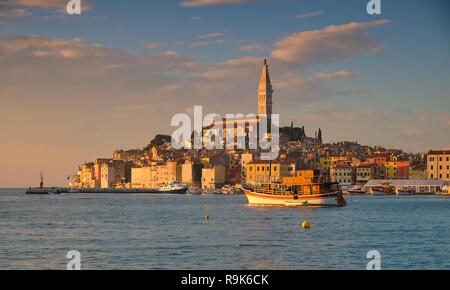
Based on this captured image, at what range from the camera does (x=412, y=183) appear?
399 feet

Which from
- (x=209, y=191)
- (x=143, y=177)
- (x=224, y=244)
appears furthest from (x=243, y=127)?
(x=224, y=244)

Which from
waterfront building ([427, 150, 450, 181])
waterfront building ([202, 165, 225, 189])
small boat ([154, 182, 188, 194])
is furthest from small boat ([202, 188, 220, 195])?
waterfront building ([427, 150, 450, 181])

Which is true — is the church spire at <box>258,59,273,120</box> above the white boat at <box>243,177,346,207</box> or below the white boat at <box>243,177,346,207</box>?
above

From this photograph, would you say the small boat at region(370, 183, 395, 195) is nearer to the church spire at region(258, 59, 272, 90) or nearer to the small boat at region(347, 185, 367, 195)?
the small boat at region(347, 185, 367, 195)

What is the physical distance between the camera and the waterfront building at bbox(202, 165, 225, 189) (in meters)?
148

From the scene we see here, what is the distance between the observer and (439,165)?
12100 cm

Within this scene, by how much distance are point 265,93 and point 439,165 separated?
77.4 m

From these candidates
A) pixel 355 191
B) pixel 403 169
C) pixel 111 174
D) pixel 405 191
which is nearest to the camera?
pixel 405 191

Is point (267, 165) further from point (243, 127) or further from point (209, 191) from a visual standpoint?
point (243, 127)

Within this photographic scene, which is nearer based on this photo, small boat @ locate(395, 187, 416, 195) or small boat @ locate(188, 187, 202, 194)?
small boat @ locate(395, 187, 416, 195)

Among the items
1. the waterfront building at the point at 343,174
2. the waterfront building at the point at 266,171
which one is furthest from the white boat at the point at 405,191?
the waterfront building at the point at 266,171

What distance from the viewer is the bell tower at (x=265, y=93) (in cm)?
18975

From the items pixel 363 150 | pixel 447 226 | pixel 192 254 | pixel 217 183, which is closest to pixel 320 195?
pixel 447 226
